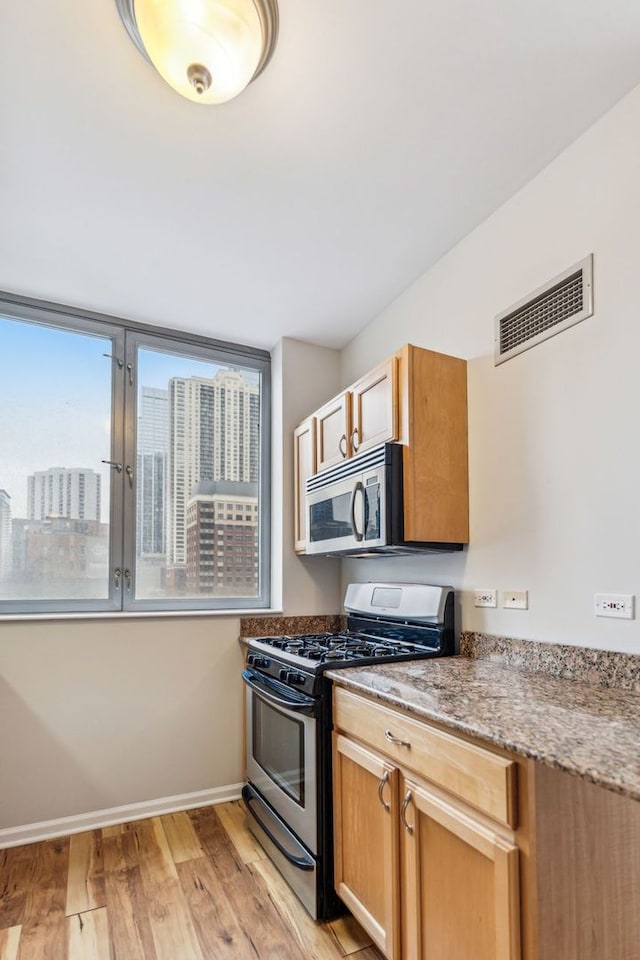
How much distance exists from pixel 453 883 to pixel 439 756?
286mm

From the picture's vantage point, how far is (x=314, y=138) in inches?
71.7

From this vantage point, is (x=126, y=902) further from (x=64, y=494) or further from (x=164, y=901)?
(x=64, y=494)

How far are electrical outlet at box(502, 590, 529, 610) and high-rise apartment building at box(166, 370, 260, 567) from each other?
180cm

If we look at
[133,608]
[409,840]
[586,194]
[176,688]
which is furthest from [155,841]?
[586,194]

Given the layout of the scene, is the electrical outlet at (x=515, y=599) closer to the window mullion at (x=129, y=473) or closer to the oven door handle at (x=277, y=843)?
the oven door handle at (x=277, y=843)

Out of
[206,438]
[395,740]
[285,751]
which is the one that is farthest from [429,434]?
[206,438]

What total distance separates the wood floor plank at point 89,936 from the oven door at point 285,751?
2.28 ft

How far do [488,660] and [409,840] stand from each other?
31.1 inches

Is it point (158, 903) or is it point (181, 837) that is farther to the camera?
point (181, 837)

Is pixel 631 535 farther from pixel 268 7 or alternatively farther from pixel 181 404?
pixel 181 404

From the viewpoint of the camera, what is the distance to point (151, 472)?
3.06 meters

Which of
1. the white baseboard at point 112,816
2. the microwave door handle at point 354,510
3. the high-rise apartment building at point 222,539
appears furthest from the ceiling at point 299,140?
the white baseboard at point 112,816

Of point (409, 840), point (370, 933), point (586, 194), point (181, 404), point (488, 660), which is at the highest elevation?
point (586, 194)

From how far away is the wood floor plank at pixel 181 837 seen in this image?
230cm
